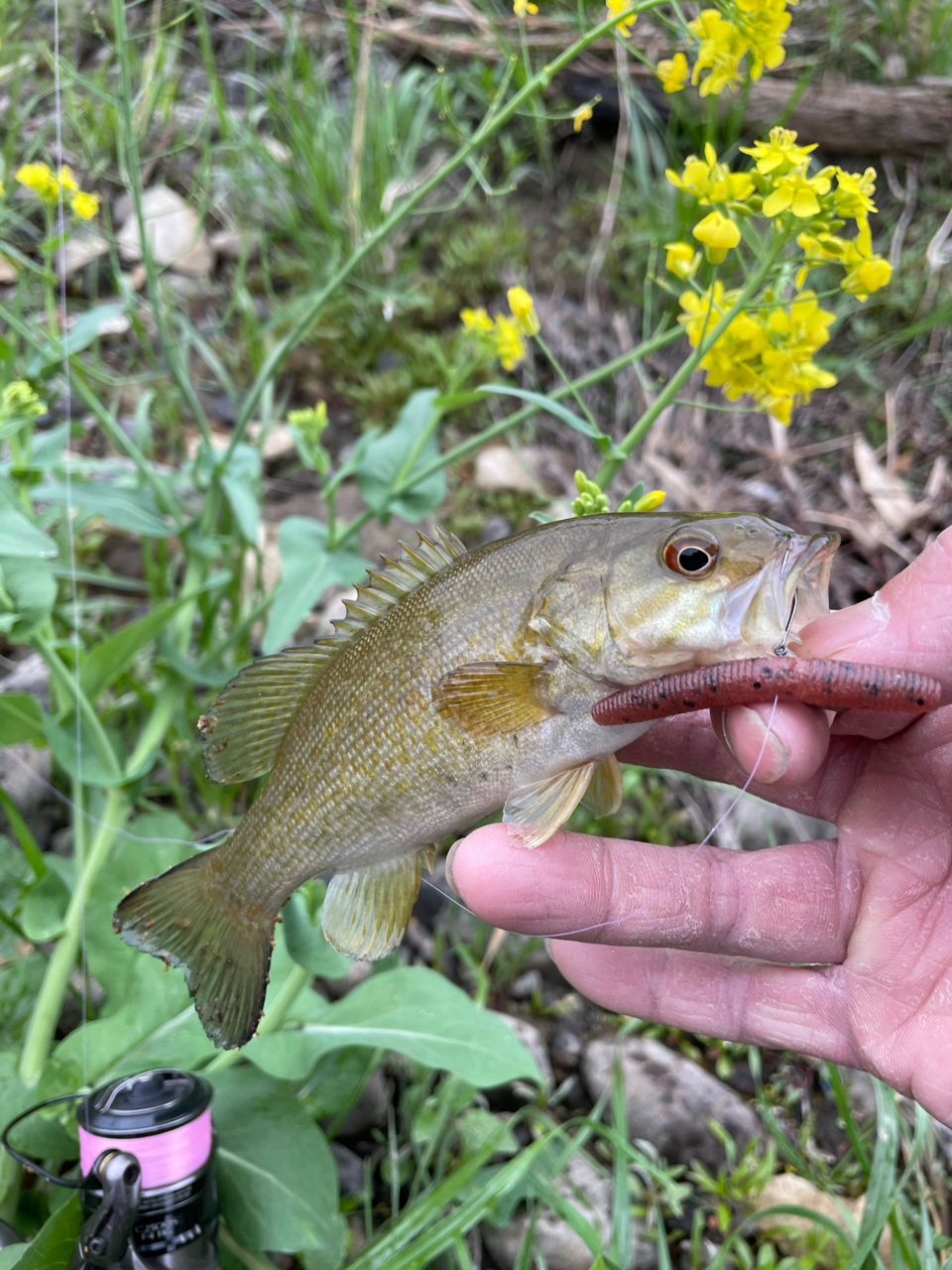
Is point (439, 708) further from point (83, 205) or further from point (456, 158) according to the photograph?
point (83, 205)

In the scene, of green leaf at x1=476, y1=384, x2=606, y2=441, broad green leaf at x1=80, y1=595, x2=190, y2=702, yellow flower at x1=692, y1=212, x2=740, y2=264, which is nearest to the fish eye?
green leaf at x1=476, y1=384, x2=606, y2=441

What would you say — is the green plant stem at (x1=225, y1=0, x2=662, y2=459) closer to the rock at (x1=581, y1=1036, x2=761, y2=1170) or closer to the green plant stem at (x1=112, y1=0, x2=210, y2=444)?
the green plant stem at (x1=112, y1=0, x2=210, y2=444)

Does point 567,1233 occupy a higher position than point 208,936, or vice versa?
point 208,936

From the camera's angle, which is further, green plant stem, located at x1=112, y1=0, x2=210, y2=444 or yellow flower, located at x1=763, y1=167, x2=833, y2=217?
green plant stem, located at x1=112, y1=0, x2=210, y2=444

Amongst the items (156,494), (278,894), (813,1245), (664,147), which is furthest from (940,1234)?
(664,147)

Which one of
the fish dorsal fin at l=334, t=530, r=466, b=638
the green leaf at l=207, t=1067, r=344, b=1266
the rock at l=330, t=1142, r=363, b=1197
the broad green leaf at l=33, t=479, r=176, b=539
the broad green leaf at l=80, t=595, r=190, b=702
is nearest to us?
the fish dorsal fin at l=334, t=530, r=466, b=638

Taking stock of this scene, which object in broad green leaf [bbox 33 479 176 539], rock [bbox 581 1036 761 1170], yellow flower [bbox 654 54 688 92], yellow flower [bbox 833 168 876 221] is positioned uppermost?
yellow flower [bbox 654 54 688 92]

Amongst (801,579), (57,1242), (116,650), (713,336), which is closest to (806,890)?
(801,579)
